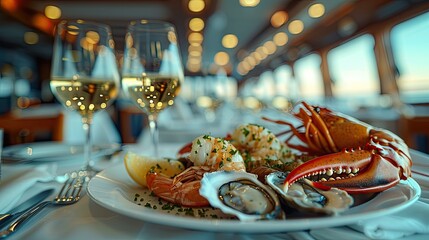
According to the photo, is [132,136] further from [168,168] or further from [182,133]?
[168,168]

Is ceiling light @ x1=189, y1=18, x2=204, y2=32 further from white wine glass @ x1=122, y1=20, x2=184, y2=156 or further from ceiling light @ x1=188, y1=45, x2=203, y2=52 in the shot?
white wine glass @ x1=122, y1=20, x2=184, y2=156

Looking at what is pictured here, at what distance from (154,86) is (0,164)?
475 mm

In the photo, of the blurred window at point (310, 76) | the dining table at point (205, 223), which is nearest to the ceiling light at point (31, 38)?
the blurred window at point (310, 76)

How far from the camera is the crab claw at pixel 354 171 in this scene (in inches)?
16.8

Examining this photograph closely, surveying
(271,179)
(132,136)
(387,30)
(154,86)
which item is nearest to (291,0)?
(387,30)

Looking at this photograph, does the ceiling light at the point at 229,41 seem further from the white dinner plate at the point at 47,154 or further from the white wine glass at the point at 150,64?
the white wine glass at the point at 150,64

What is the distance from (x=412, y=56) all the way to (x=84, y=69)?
5911mm

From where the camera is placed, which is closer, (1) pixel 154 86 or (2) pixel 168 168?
(2) pixel 168 168

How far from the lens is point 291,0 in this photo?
17.2 feet

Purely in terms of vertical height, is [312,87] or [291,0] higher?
[291,0]

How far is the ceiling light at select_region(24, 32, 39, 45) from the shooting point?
752 centimetres

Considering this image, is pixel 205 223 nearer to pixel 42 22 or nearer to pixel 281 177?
pixel 281 177

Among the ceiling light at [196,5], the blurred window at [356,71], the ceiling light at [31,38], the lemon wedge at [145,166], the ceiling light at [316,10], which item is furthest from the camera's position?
the ceiling light at [31,38]

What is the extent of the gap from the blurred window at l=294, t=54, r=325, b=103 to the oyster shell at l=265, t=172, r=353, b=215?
8157 millimetres
